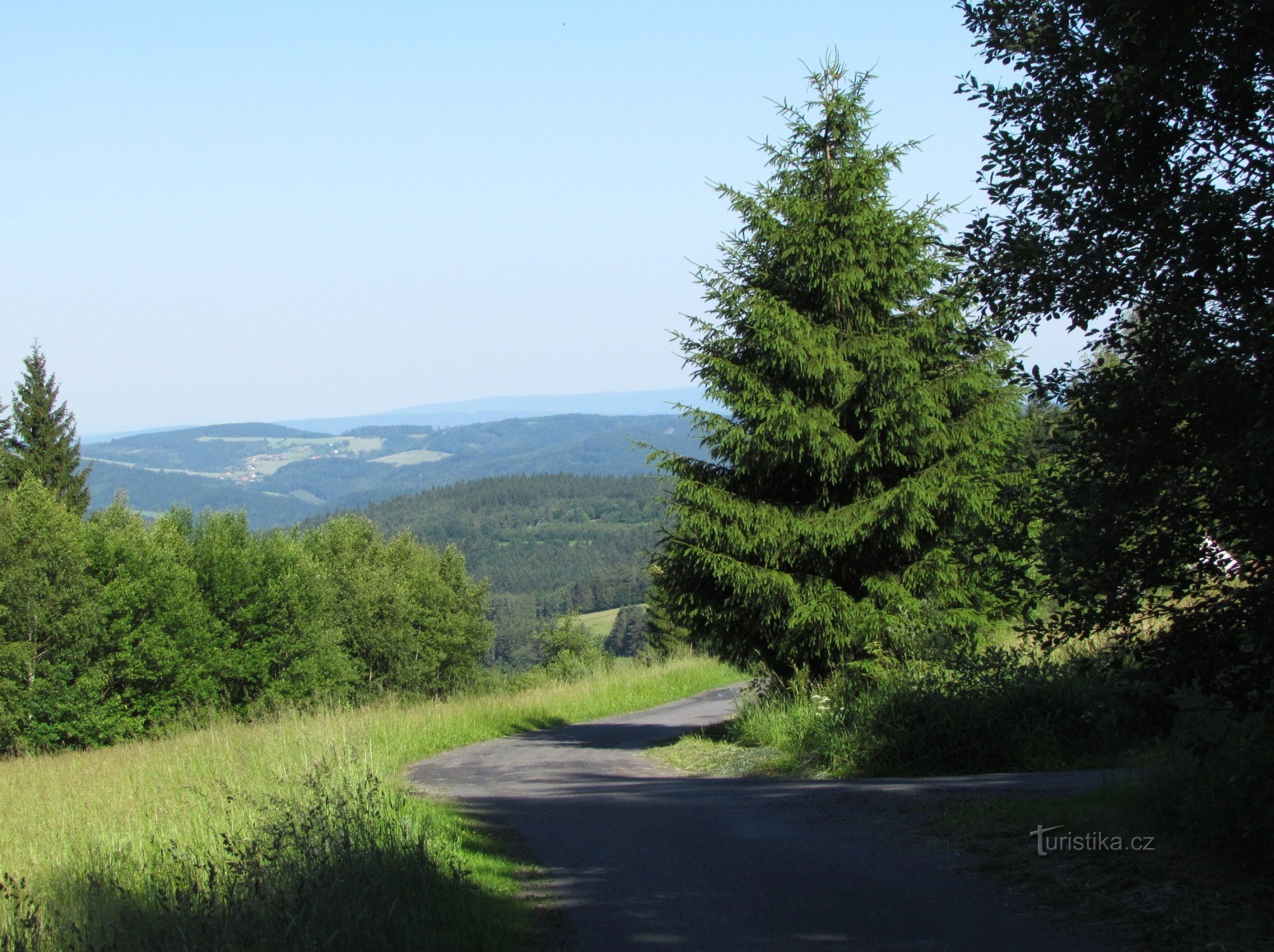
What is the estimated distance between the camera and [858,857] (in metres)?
6.74

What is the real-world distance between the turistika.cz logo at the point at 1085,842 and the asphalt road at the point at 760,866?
0.49ft

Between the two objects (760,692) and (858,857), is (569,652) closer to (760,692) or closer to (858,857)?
(760,692)

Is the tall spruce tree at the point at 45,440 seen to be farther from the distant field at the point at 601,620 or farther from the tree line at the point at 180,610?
the distant field at the point at 601,620

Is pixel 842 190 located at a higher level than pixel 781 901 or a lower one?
higher

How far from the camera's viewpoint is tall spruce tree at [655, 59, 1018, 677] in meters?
13.3

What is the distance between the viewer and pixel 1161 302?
505 cm

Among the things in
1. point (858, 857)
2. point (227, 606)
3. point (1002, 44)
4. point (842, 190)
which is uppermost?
point (842, 190)

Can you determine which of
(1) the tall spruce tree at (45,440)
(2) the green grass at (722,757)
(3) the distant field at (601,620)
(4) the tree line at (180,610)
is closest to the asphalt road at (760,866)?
(2) the green grass at (722,757)

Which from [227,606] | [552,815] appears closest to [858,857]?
[552,815]

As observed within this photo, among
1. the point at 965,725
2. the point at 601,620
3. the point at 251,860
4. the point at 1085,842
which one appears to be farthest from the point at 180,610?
the point at 601,620

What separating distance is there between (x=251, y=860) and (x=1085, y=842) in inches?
195

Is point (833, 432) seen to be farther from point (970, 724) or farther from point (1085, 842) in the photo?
point (1085, 842)

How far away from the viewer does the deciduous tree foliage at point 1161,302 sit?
181 inches

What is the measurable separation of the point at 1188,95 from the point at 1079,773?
20.4 ft
